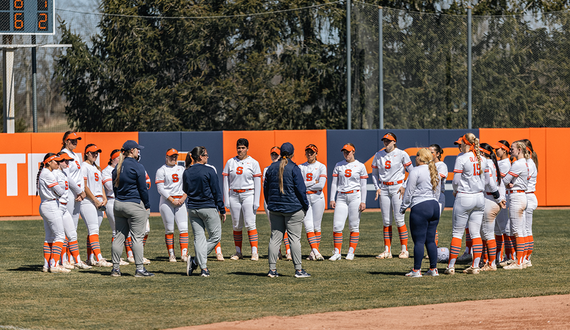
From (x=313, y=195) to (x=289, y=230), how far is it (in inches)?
87.7

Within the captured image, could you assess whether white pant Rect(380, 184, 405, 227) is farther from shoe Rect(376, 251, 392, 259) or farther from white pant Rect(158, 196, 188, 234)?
white pant Rect(158, 196, 188, 234)

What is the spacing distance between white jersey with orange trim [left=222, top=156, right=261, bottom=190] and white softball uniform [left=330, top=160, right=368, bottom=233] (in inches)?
54.7

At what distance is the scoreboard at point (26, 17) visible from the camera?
18344 millimetres

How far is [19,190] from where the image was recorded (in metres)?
19.3

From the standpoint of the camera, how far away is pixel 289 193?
9.55 meters

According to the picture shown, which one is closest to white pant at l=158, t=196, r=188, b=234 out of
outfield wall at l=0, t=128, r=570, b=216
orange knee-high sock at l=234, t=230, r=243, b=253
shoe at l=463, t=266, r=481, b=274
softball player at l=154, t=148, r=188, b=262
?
softball player at l=154, t=148, r=188, b=262

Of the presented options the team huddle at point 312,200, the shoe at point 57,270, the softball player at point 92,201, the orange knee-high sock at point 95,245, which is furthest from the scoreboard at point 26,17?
the shoe at point 57,270

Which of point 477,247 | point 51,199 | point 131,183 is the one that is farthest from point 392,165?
point 51,199

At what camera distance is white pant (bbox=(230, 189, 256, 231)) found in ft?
38.0

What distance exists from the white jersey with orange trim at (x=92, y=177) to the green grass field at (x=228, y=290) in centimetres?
131

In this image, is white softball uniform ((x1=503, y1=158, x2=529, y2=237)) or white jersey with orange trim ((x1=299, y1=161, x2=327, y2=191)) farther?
white jersey with orange trim ((x1=299, y1=161, x2=327, y2=191))

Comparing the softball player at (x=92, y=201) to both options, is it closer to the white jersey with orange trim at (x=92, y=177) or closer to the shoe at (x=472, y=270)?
the white jersey with orange trim at (x=92, y=177)

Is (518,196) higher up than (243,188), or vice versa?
(243,188)

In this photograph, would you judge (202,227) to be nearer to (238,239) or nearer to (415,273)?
(238,239)
